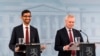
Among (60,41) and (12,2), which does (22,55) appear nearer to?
(60,41)

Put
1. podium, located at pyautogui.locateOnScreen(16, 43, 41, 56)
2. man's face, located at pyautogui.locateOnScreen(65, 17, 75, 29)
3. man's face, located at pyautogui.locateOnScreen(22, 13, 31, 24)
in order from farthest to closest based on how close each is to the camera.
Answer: man's face, located at pyautogui.locateOnScreen(65, 17, 75, 29)
man's face, located at pyautogui.locateOnScreen(22, 13, 31, 24)
podium, located at pyautogui.locateOnScreen(16, 43, 41, 56)

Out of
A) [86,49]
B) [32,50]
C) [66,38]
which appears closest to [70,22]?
[66,38]

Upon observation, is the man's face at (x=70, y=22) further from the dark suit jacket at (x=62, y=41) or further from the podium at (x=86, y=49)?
the podium at (x=86, y=49)

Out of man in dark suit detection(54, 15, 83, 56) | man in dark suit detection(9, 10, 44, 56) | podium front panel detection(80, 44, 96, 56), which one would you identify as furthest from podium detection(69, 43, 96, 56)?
man in dark suit detection(9, 10, 44, 56)

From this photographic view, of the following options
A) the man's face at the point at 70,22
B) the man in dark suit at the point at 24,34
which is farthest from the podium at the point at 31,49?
the man's face at the point at 70,22

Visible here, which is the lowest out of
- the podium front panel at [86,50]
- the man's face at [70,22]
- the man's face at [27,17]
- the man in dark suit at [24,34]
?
the podium front panel at [86,50]

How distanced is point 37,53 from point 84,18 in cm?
247

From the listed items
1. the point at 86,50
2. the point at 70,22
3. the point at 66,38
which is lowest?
the point at 86,50

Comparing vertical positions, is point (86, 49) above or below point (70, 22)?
below

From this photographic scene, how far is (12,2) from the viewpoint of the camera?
5.50 m

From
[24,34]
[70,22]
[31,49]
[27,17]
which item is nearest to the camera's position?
[31,49]

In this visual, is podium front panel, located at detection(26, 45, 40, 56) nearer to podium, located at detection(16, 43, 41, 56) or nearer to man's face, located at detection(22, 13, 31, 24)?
podium, located at detection(16, 43, 41, 56)

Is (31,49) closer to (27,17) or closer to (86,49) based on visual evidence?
(27,17)

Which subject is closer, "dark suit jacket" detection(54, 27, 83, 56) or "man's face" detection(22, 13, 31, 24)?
"man's face" detection(22, 13, 31, 24)
